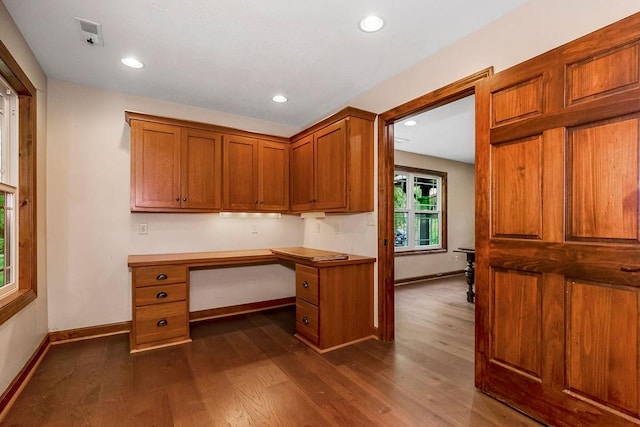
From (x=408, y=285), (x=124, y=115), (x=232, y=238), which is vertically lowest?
(x=408, y=285)

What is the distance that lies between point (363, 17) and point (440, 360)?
277cm

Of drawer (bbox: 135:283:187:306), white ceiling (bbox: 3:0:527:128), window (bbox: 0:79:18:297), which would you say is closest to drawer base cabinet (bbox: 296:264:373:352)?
drawer (bbox: 135:283:187:306)

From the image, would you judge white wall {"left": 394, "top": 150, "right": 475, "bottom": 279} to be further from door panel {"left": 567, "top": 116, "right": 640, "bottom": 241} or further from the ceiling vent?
the ceiling vent

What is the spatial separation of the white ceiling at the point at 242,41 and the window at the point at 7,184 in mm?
526

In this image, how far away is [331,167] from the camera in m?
3.15

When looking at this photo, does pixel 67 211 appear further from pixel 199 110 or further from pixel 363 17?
pixel 363 17

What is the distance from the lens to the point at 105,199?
3131 millimetres

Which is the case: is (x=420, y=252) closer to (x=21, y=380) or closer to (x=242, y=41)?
(x=242, y=41)

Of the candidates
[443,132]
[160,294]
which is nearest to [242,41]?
[160,294]

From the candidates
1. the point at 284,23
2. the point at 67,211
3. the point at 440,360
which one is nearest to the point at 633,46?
the point at 284,23

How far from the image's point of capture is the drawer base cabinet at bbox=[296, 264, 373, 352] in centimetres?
277

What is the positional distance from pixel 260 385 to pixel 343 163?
6.76ft

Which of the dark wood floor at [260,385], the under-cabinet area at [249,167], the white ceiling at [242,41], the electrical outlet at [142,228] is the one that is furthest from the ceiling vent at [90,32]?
the dark wood floor at [260,385]

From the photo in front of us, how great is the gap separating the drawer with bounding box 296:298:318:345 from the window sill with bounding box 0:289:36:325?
7.06ft
